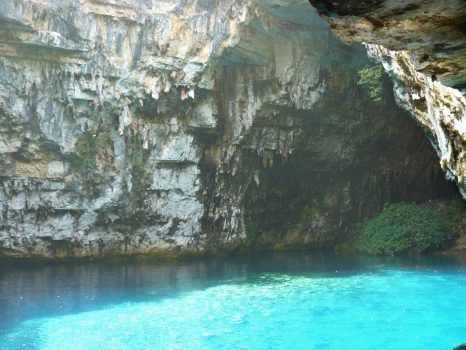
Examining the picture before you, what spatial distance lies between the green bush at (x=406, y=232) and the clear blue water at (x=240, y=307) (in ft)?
5.99

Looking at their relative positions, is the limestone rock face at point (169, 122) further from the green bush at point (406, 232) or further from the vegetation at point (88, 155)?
the green bush at point (406, 232)

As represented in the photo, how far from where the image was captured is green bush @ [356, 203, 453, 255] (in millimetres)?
19641

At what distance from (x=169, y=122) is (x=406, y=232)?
11.1 meters

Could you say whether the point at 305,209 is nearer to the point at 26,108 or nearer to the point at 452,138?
the point at 26,108

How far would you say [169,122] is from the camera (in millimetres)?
19781

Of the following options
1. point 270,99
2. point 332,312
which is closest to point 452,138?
point 332,312

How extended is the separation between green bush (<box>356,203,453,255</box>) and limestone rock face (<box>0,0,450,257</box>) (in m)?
3.42

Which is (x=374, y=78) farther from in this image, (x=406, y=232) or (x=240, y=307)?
(x=240, y=307)

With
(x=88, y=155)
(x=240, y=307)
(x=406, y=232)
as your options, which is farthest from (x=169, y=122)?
(x=406, y=232)

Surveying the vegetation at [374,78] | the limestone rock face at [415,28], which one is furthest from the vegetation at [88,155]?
the limestone rock face at [415,28]

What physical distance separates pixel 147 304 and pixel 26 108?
10.0 m

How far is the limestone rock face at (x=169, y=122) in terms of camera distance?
17547 mm

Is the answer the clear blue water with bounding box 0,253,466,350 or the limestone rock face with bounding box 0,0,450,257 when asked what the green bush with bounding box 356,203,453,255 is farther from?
the limestone rock face with bounding box 0,0,450,257

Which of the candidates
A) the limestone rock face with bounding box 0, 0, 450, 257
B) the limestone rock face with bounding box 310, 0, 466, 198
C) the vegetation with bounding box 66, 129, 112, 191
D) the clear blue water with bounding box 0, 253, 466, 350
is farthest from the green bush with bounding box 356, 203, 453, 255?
the limestone rock face with bounding box 310, 0, 466, 198
